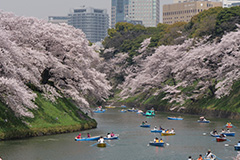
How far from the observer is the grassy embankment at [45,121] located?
50.7m

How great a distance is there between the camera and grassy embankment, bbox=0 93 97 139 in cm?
5069

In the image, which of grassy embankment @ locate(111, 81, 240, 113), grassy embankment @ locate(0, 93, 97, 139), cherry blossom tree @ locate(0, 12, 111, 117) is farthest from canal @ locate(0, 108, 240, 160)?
grassy embankment @ locate(111, 81, 240, 113)

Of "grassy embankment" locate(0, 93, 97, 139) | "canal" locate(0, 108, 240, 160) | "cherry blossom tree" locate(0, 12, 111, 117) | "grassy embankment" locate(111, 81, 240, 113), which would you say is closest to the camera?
"canal" locate(0, 108, 240, 160)

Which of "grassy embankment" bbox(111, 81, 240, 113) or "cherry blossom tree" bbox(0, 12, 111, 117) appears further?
"grassy embankment" bbox(111, 81, 240, 113)

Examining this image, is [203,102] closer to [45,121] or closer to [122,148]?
[45,121]

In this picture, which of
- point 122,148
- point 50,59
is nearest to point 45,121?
point 50,59

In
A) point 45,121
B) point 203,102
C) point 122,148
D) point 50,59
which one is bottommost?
point 122,148

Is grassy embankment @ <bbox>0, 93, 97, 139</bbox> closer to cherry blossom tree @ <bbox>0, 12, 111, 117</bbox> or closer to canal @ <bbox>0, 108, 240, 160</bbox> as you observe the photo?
canal @ <bbox>0, 108, 240, 160</bbox>

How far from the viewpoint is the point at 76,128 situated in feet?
204

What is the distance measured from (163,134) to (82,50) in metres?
16.9

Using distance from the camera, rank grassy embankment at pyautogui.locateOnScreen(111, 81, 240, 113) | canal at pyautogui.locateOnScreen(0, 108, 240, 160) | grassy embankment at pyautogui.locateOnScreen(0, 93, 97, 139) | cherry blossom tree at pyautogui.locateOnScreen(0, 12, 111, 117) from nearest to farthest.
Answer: canal at pyautogui.locateOnScreen(0, 108, 240, 160) → grassy embankment at pyautogui.locateOnScreen(0, 93, 97, 139) → cherry blossom tree at pyautogui.locateOnScreen(0, 12, 111, 117) → grassy embankment at pyautogui.locateOnScreen(111, 81, 240, 113)

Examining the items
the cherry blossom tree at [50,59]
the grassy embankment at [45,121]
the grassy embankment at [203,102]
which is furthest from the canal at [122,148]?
the grassy embankment at [203,102]

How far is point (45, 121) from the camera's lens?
56844mm

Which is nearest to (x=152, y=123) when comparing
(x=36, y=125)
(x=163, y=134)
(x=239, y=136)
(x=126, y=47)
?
(x=163, y=134)
